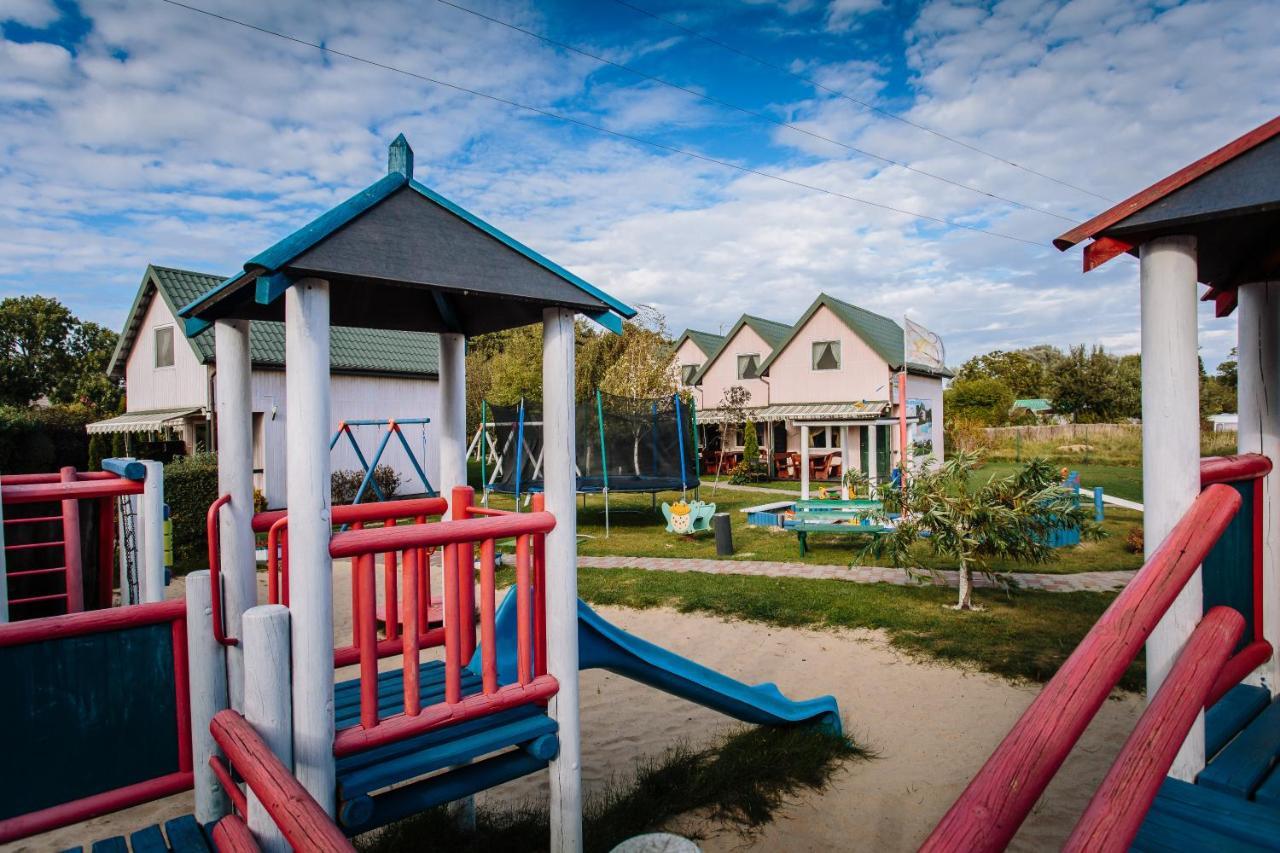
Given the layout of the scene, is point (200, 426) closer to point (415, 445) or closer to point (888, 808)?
point (415, 445)

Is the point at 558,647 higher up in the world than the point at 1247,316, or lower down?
lower down

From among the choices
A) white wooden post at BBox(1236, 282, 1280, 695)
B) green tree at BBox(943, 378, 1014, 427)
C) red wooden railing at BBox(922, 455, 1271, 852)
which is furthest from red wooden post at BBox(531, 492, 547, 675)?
green tree at BBox(943, 378, 1014, 427)

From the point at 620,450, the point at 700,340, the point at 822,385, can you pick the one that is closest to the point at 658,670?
the point at 620,450

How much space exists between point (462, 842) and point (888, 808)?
2.39 metres

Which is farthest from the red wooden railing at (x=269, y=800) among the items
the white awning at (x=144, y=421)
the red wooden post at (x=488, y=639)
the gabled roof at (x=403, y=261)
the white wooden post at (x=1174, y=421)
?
the white awning at (x=144, y=421)

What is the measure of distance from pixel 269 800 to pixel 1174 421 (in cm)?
312

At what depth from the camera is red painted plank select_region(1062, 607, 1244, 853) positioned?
167 centimetres

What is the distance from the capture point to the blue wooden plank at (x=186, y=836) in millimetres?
2461

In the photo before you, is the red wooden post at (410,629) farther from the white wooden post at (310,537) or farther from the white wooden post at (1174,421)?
the white wooden post at (1174,421)

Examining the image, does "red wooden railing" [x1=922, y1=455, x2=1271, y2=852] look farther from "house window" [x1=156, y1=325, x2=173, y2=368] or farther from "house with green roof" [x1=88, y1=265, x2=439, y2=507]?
"house window" [x1=156, y1=325, x2=173, y2=368]

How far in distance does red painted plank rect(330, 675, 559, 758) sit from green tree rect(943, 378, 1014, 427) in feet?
140

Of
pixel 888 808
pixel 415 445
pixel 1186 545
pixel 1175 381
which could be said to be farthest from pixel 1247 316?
pixel 415 445

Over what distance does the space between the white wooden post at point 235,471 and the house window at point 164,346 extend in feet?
60.7

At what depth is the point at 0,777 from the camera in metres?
2.60
